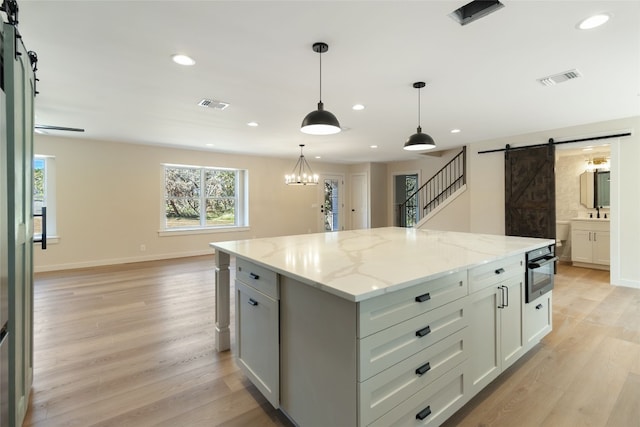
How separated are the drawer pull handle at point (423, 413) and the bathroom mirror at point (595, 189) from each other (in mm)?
6751

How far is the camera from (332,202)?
9922 mm

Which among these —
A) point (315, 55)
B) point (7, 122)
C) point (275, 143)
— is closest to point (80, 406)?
point (7, 122)

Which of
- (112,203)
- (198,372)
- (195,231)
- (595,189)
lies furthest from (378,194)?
(198,372)

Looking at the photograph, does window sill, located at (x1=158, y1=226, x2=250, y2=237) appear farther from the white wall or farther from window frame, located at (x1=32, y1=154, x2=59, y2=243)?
the white wall

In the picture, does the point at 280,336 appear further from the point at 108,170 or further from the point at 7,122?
the point at 108,170

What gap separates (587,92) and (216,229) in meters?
6.99

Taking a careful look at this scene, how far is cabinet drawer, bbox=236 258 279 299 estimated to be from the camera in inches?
69.9

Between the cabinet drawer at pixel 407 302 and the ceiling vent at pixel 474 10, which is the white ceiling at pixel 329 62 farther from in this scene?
the cabinet drawer at pixel 407 302

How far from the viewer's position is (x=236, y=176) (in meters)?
7.94

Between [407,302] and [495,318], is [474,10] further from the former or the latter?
[495,318]

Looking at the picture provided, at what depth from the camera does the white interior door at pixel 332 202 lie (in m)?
9.56

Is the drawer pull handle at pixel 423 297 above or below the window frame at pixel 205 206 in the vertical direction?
below

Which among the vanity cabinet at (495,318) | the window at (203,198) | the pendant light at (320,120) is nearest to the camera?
the vanity cabinet at (495,318)

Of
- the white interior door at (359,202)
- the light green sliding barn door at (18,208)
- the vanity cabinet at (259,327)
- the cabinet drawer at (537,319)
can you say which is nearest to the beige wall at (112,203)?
the white interior door at (359,202)
